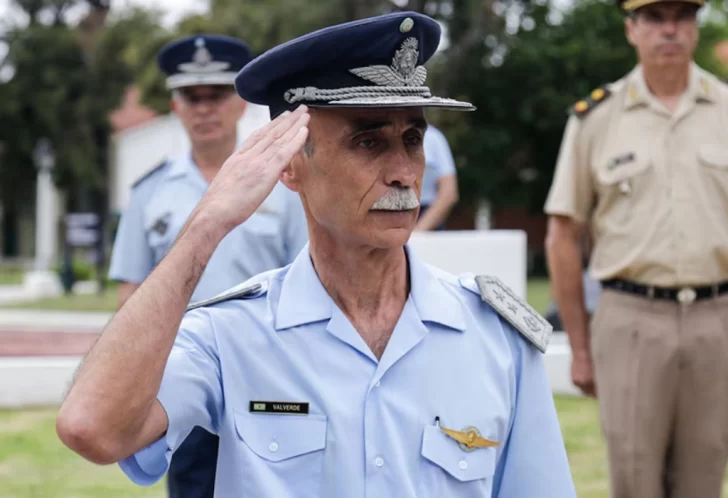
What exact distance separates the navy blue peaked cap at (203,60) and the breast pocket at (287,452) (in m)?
3.06

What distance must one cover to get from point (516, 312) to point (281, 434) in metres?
0.60

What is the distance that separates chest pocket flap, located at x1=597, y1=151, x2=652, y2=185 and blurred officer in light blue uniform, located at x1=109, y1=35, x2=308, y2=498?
128 cm

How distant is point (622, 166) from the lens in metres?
4.92

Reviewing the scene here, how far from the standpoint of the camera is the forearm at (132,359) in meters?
2.15

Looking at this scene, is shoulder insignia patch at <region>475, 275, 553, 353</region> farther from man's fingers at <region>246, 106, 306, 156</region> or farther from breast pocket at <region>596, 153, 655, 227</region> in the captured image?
breast pocket at <region>596, 153, 655, 227</region>

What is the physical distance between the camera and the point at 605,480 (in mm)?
7012

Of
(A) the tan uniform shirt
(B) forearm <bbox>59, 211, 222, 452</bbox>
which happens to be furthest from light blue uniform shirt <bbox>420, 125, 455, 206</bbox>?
(B) forearm <bbox>59, 211, 222, 452</bbox>

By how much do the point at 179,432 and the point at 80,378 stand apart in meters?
0.25

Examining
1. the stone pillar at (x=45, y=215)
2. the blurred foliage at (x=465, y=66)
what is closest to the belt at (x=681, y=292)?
the blurred foliage at (x=465, y=66)

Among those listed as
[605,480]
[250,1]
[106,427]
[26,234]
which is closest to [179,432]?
[106,427]

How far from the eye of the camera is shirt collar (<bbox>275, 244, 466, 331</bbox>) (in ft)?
8.18

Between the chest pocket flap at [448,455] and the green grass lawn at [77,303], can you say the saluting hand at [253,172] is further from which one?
the green grass lawn at [77,303]

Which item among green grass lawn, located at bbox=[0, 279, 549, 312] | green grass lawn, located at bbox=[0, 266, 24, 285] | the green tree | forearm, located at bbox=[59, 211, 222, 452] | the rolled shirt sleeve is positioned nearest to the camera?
forearm, located at bbox=[59, 211, 222, 452]

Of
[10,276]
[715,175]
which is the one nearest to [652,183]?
[715,175]
